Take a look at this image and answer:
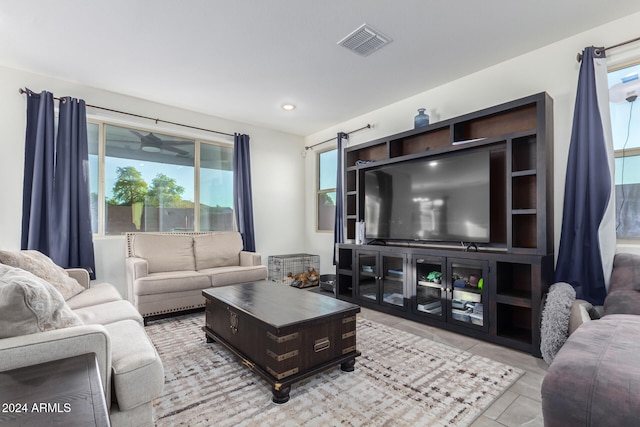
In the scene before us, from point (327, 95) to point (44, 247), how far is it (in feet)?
11.2

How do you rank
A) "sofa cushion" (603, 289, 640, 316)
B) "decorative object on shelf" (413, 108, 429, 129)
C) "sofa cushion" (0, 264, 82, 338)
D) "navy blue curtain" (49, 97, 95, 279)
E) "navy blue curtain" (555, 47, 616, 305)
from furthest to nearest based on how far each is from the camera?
"decorative object on shelf" (413, 108, 429, 129), "navy blue curtain" (49, 97, 95, 279), "navy blue curtain" (555, 47, 616, 305), "sofa cushion" (603, 289, 640, 316), "sofa cushion" (0, 264, 82, 338)

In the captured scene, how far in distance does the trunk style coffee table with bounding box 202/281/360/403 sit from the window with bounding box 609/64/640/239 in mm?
2088

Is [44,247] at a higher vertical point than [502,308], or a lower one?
higher

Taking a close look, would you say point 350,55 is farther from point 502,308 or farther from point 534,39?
point 502,308

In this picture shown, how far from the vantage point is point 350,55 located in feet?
9.22

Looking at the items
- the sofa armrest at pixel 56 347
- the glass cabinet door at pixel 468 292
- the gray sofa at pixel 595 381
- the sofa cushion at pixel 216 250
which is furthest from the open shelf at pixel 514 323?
the sofa cushion at pixel 216 250

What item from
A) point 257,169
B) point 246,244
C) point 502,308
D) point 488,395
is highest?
point 257,169

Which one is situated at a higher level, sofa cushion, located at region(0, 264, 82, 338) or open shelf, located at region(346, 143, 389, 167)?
open shelf, located at region(346, 143, 389, 167)

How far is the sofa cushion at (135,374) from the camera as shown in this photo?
1240mm

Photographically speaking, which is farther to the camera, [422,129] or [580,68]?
[422,129]

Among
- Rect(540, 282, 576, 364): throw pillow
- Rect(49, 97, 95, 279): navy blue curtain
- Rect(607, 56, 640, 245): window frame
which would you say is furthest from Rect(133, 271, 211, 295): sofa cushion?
Rect(607, 56, 640, 245): window frame

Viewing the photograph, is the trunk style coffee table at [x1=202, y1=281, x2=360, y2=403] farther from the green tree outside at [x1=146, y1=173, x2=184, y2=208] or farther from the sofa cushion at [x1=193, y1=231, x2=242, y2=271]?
the green tree outside at [x1=146, y1=173, x2=184, y2=208]

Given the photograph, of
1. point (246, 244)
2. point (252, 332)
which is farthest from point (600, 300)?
point (246, 244)

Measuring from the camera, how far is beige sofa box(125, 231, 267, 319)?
304 cm
